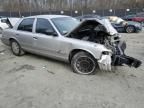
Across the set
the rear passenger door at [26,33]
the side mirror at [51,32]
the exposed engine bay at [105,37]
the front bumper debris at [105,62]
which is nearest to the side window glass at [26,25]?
the rear passenger door at [26,33]

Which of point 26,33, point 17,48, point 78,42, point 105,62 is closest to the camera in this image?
point 105,62

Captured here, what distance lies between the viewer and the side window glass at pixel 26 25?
21.0 ft

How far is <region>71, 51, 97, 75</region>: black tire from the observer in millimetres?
5012

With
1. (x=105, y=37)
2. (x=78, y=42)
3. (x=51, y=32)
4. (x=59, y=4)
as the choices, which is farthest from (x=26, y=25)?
(x=59, y=4)

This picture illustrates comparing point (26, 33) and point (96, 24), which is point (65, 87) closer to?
point (96, 24)

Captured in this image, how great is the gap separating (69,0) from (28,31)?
154 ft

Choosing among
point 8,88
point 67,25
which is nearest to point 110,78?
point 67,25

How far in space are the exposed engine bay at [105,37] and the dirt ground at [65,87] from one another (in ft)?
1.52

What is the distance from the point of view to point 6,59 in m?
6.95

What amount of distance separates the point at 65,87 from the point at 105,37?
1.86 metres

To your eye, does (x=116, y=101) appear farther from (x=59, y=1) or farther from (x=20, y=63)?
(x=59, y=1)

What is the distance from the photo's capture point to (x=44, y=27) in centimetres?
595

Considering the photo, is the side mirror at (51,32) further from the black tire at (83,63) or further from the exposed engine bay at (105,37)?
the black tire at (83,63)

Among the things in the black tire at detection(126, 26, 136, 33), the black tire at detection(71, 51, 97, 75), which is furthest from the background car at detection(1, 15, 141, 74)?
the black tire at detection(126, 26, 136, 33)
